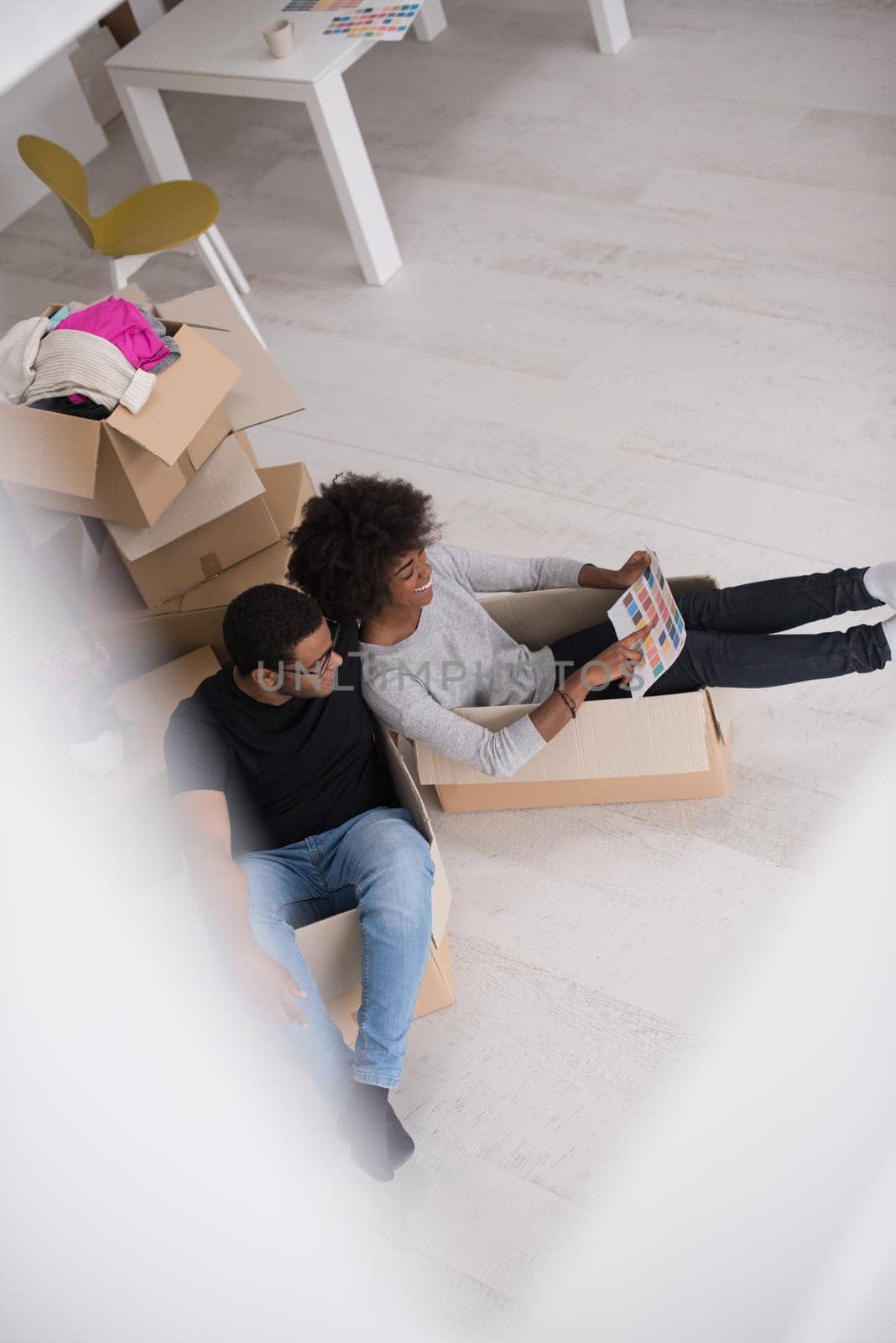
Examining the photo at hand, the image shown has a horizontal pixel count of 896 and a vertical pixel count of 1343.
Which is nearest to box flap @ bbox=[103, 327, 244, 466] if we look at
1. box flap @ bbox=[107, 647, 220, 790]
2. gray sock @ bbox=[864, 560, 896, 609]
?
box flap @ bbox=[107, 647, 220, 790]

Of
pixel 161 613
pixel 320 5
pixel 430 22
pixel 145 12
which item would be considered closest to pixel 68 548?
pixel 161 613

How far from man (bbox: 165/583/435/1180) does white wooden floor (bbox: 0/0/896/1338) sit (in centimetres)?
21

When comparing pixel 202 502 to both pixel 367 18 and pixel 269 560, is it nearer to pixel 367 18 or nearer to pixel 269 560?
pixel 269 560

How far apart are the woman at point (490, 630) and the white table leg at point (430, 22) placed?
2715mm

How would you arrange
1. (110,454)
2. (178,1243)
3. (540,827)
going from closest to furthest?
1. (178,1243)
2. (110,454)
3. (540,827)

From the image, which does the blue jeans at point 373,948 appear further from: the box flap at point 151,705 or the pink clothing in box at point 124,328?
the pink clothing in box at point 124,328

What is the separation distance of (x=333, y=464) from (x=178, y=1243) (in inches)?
93.5

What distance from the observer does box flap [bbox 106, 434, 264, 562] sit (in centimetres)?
196

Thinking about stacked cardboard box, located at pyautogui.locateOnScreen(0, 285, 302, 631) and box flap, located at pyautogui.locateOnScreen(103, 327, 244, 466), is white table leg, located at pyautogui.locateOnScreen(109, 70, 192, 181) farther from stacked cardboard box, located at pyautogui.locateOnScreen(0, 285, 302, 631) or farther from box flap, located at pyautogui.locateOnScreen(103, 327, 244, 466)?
box flap, located at pyautogui.locateOnScreen(103, 327, 244, 466)

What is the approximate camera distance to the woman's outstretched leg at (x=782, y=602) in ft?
6.00

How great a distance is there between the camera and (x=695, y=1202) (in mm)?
645

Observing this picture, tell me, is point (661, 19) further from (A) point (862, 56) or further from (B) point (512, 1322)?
(B) point (512, 1322)

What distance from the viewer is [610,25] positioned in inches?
139

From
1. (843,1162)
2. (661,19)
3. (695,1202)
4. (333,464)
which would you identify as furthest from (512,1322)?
(661,19)
